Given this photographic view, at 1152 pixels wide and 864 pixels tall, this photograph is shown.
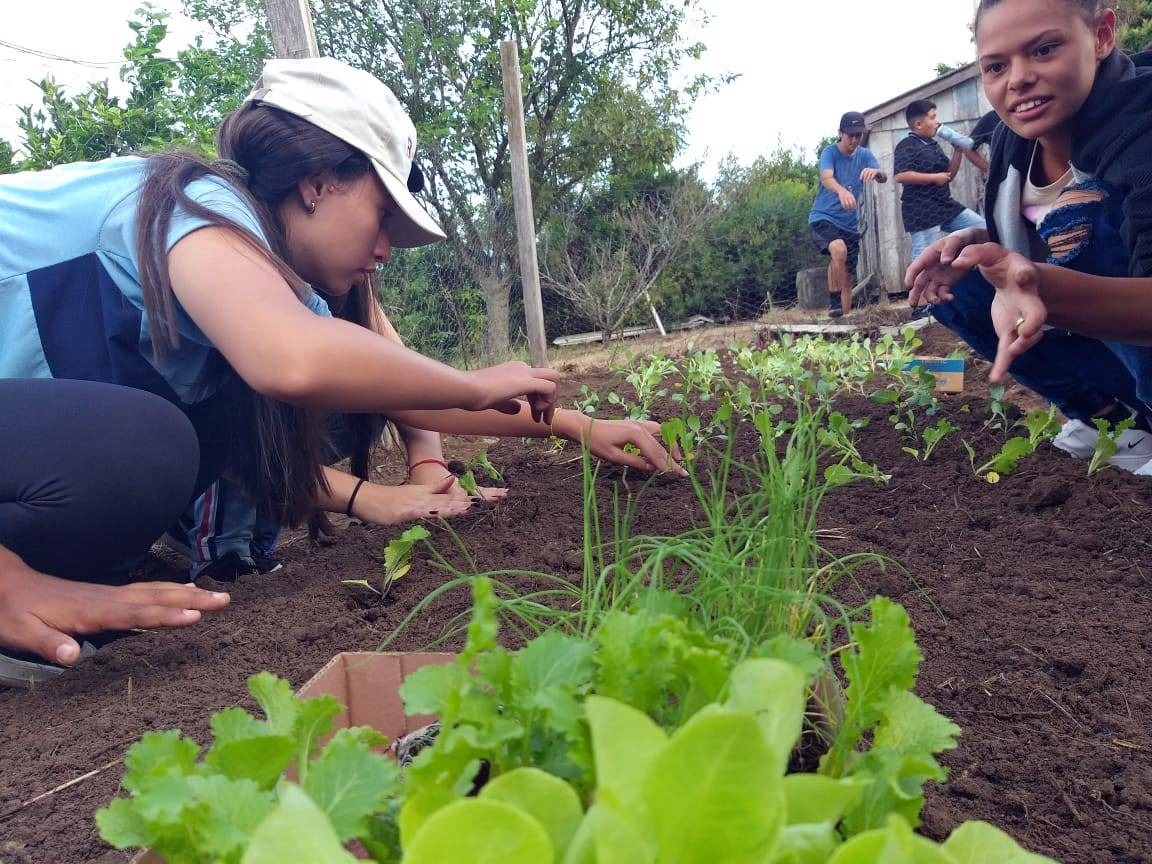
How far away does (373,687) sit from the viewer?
3.59 ft

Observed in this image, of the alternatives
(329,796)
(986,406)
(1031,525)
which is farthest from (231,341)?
(986,406)

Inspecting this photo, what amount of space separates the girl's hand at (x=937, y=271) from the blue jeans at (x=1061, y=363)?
7.9 inches

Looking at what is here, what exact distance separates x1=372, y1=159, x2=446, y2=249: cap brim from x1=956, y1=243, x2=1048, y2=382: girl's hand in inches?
48.5

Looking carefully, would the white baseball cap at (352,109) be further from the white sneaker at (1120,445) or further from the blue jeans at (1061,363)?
the white sneaker at (1120,445)

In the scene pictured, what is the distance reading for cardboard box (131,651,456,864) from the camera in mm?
1072

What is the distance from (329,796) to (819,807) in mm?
A: 340

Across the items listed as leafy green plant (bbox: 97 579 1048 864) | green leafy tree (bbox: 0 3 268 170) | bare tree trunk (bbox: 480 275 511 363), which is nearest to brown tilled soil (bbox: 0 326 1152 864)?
leafy green plant (bbox: 97 579 1048 864)

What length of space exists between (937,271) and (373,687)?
179cm

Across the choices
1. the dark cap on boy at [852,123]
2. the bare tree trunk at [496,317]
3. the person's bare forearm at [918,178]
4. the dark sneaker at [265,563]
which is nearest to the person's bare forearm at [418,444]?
the dark sneaker at [265,563]

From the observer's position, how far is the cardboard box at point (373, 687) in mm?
1072

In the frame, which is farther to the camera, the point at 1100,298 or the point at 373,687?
the point at 1100,298

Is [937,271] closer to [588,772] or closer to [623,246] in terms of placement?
[588,772]

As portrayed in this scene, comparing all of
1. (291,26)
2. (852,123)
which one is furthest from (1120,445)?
(852,123)

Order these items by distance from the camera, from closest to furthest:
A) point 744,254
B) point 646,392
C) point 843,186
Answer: point 646,392 → point 843,186 → point 744,254
